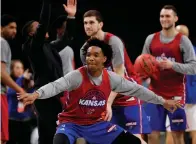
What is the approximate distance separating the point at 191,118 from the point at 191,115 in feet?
0.21

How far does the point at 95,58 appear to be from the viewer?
5383 mm

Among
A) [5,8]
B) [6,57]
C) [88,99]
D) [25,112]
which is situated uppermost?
[5,8]

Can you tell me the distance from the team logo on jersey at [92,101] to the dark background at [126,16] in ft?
21.7

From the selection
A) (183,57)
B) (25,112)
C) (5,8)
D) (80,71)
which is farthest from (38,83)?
(5,8)

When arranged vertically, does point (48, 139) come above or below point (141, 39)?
below

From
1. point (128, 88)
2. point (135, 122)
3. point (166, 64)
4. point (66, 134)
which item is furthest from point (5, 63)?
point (166, 64)

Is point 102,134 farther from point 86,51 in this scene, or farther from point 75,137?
point 86,51

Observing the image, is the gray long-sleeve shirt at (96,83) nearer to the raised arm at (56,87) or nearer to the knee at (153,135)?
the raised arm at (56,87)

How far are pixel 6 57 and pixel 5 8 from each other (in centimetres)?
643

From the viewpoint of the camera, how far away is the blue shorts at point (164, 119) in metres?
6.74

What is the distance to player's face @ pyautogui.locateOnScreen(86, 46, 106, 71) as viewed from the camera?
5.34 m

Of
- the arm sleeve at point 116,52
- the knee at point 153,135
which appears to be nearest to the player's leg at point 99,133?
the arm sleeve at point 116,52

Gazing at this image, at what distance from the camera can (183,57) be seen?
670 cm

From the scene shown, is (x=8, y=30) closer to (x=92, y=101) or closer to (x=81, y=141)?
(x=92, y=101)
